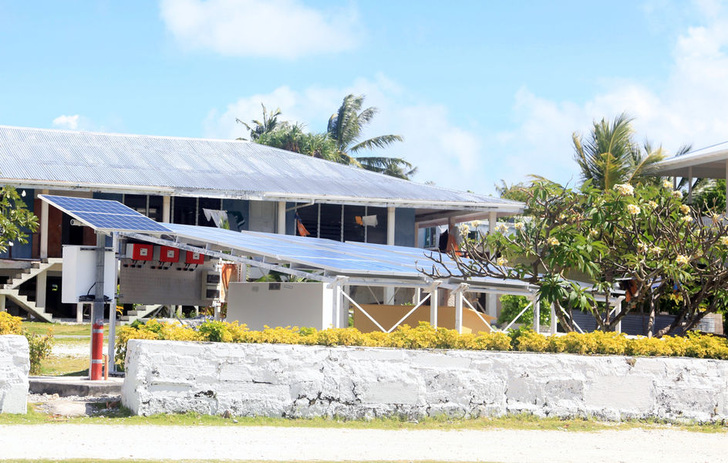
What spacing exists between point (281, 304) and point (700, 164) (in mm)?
13389

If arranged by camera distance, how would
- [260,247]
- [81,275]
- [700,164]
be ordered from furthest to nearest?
[700,164]
[260,247]
[81,275]

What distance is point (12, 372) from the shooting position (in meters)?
9.91

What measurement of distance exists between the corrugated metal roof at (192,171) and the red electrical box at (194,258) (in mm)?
10206

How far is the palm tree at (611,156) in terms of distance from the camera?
29688 mm

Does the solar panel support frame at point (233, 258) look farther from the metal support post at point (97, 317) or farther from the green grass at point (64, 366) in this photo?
the green grass at point (64, 366)

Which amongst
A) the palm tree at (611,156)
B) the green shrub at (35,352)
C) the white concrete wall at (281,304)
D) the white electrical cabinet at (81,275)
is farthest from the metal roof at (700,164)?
the green shrub at (35,352)

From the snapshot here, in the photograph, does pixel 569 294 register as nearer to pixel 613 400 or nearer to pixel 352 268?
pixel 613 400

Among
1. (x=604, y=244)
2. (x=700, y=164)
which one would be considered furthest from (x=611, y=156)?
(x=604, y=244)

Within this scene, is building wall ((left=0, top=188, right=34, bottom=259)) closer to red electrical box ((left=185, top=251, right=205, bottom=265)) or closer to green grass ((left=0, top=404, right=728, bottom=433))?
red electrical box ((left=185, top=251, right=205, bottom=265))

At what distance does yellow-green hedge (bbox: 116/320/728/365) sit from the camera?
1059 cm

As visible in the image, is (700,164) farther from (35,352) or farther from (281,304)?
(35,352)

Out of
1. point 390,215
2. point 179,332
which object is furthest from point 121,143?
point 179,332

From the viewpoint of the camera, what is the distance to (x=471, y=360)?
11008mm

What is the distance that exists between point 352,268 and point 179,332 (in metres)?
3.27
